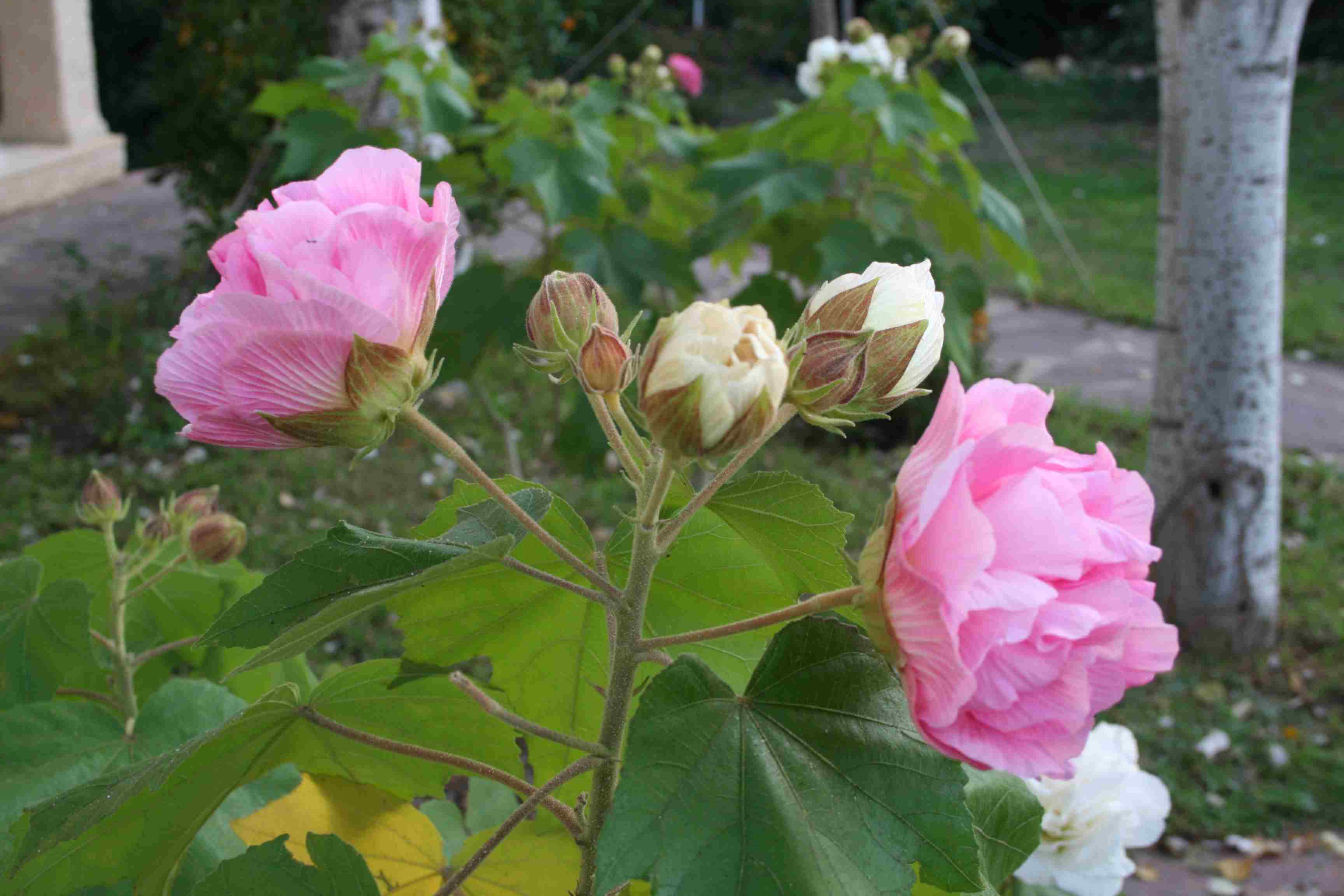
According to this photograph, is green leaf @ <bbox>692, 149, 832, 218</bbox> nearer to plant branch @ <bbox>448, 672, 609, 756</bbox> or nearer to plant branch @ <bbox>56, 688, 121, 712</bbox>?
plant branch @ <bbox>56, 688, 121, 712</bbox>

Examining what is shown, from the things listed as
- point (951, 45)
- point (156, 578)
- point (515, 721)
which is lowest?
point (156, 578)

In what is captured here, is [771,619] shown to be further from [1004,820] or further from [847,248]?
[847,248]

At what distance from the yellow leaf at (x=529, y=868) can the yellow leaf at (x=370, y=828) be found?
0.11 feet

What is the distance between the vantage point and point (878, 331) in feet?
1.73

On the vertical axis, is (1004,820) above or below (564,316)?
below

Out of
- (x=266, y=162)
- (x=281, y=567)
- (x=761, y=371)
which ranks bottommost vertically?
(x=266, y=162)

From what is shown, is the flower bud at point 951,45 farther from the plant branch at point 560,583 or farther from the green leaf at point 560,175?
the plant branch at point 560,583

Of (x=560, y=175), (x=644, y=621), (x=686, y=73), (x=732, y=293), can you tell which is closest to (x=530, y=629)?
(x=644, y=621)

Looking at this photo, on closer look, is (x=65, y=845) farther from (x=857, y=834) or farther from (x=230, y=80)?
(x=230, y=80)

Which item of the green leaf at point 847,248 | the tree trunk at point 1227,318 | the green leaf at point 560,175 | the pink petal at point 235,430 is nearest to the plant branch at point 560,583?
the pink petal at point 235,430

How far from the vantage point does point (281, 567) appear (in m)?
0.53

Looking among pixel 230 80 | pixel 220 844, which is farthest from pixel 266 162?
pixel 220 844

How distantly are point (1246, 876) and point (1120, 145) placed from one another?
27.3ft

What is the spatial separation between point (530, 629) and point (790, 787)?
0.68 feet
